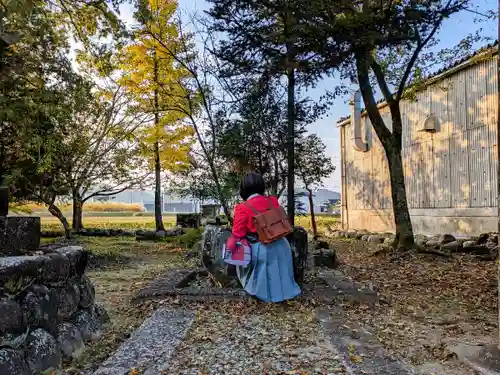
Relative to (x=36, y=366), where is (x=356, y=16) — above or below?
above

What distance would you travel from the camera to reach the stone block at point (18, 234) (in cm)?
314

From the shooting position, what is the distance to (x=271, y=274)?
4328 millimetres

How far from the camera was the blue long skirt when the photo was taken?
14.1 ft

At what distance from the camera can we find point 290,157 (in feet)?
25.4

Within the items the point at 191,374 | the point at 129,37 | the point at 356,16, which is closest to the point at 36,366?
the point at 191,374

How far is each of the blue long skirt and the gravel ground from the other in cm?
14

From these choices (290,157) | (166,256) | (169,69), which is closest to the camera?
(290,157)

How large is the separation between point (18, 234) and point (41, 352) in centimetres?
97

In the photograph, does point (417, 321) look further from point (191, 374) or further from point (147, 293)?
point (147, 293)

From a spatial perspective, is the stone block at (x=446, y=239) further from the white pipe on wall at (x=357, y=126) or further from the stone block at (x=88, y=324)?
the stone block at (x=88, y=324)

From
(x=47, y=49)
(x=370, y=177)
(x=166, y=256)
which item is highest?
(x=47, y=49)

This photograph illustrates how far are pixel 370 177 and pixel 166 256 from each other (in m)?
8.78

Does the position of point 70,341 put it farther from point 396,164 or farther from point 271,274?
point 396,164

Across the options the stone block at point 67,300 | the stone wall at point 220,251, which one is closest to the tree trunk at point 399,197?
the stone wall at point 220,251
